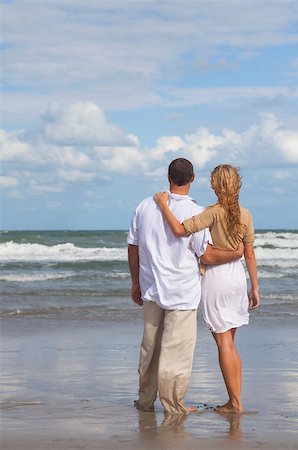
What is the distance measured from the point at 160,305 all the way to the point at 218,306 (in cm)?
43

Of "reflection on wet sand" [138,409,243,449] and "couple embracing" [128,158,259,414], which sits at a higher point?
"couple embracing" [128,158,259,414]

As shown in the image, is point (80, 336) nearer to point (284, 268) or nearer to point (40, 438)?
point (40, 438)

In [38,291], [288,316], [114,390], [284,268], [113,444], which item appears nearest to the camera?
[113,444]

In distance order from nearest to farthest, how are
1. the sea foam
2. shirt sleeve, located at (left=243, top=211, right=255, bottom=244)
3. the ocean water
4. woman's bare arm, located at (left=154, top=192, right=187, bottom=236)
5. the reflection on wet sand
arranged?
the reflection on wet sand
woman's bare arm, located at (left=154, top=192, right=187, bottom=236)
shirt sleeve, located at (left=243, top=211, right=255, bottom=244)
the ocean water
the sea foam

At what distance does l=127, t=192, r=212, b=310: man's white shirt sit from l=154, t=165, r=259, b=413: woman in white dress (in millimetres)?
82

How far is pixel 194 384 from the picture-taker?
697 cm

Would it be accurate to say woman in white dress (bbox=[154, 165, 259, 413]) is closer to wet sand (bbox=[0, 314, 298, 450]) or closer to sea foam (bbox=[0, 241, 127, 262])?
wet sand (bbox=[0, 314, 298, 450])

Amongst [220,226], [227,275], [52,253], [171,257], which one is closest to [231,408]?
[227,275]

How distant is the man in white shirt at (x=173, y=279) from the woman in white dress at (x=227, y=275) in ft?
0.28

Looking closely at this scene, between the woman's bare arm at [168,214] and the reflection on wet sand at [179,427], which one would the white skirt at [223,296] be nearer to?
the woman's bare arm at [168,214]

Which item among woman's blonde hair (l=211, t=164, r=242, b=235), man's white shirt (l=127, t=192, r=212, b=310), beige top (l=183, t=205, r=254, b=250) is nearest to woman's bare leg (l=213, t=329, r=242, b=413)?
man's white shirt (l=127, t=192, r=212, b=310)

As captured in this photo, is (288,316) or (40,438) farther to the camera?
(288,316)

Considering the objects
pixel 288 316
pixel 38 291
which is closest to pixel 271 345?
pixel 288 316

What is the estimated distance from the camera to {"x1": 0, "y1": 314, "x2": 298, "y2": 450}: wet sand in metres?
4.93
